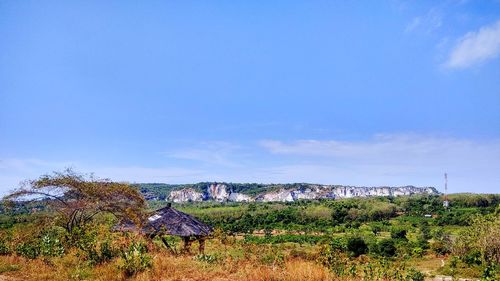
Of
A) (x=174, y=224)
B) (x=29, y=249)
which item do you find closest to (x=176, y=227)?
(x=174, y=224)

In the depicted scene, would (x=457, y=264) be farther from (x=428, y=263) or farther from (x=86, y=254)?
(x=86, y=254)

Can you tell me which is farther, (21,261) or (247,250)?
(247,250)

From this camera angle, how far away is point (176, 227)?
13.7 meters

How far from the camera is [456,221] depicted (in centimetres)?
6856

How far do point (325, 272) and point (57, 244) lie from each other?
7.84 metres

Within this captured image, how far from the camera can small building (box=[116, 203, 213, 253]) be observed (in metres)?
13.4

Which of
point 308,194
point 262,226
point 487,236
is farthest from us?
point 308,194

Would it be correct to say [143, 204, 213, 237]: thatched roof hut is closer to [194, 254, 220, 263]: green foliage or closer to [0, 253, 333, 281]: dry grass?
[194, 254, 220, 263]: green foliage

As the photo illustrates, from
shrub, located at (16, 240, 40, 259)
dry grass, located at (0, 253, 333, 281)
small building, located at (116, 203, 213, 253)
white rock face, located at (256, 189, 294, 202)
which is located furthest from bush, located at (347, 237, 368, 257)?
white rock face, located at (256, 189, 294, 202)

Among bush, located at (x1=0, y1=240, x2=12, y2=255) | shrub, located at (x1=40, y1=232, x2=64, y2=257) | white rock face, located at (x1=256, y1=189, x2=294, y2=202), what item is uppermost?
shrub, located at (x1=40, y1=232, x2=64, y2=257)

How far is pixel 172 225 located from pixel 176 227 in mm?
179

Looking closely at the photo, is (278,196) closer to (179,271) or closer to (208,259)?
(208,259)

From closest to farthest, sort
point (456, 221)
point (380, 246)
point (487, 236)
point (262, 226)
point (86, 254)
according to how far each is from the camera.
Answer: point (86, 254) → point (487, 236) → point (380, 246) → point (456, 221) → point (262, 226)

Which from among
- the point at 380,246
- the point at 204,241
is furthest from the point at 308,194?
the point at 204,241
